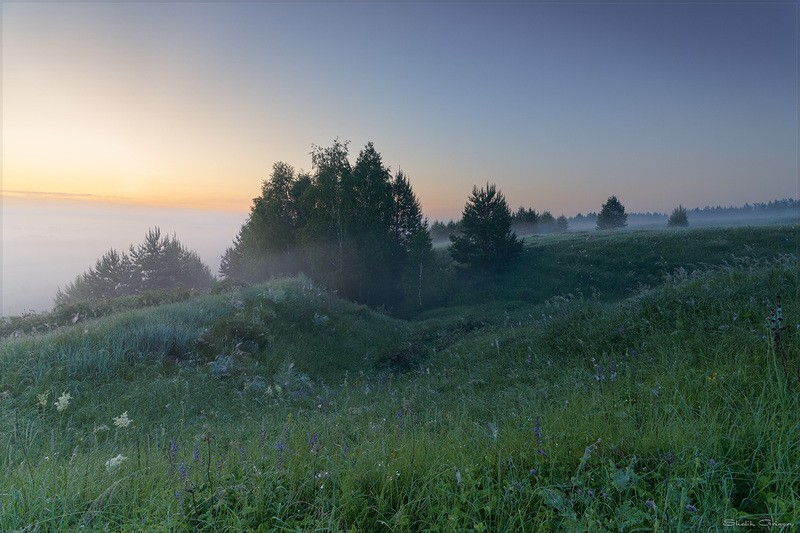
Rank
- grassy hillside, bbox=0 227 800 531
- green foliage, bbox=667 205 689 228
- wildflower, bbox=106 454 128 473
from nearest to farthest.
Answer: grassy hillside, bbox=0 227 800 531
wildflower, bbox=106 454 128 473
green foliage, bbox=667 205 689 228

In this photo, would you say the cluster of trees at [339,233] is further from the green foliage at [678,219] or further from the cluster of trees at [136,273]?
the green foliage at [678,219]

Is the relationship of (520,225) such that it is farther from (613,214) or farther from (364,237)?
(364,237)

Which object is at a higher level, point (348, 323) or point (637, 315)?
point (637, 315)

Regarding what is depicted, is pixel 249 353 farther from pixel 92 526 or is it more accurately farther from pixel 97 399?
pixel 92 526

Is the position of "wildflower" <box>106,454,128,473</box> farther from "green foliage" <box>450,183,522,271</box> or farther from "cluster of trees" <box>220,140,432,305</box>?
"green foliage" <box>450,183,522,271</box>

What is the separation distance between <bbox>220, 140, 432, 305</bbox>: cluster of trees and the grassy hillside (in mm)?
16449

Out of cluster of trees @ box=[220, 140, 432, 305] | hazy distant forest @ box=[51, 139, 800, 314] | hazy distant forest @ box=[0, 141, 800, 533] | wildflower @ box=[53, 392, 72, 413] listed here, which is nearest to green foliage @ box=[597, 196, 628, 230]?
hazy distant forest @ box=[51, 139, 800, 314]

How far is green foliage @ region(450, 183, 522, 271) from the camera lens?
116 feet

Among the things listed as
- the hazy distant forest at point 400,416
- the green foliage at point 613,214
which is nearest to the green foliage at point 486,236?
the hazy distant forest at point 400,416

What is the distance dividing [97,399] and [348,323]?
1016 cm

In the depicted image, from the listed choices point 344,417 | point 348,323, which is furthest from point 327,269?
point 344,417

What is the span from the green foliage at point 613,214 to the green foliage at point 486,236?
46.1 m

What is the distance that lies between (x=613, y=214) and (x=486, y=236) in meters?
48.9

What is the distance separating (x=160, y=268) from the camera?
175 ft
